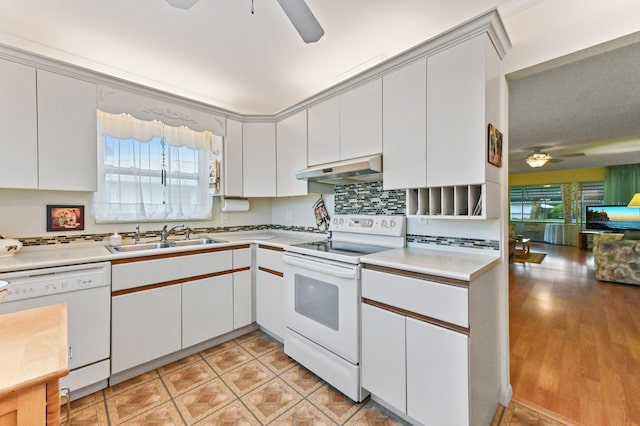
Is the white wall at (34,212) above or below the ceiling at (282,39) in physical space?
below

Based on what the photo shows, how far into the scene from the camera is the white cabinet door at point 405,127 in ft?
5.66

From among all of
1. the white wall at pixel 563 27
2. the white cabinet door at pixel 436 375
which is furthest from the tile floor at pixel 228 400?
the white wall at pixel 563 27

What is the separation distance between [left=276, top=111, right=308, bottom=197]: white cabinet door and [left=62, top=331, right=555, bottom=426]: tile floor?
1520 millimetres

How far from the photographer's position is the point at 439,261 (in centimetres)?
154

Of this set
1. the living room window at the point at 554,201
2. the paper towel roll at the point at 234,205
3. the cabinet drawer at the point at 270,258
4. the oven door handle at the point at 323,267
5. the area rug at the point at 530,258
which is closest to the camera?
the oven door handle at the point at 323,267

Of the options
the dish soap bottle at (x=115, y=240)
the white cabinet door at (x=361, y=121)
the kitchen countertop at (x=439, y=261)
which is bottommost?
the kitchen countertop at (x=439, y=261)

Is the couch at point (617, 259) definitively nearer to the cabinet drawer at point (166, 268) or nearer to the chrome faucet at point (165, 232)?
the cabinet drawer at point (166, 268)

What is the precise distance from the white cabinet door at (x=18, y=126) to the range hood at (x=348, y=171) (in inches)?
72.7

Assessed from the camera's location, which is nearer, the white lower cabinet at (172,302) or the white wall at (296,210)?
the white lower cabinet at (172,302)

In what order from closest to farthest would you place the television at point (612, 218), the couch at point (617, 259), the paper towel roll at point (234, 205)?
the paper towel roll at point (234, 205) → the couch at point (617, 259) → the television at point (612, 218)

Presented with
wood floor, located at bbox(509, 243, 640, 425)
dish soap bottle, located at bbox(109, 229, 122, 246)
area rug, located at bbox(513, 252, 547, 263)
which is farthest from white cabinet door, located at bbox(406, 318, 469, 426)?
area rug, located at bbox(513, 252, 547, 263)

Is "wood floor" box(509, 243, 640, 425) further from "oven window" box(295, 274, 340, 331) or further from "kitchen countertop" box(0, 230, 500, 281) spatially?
"oven window" box(295, 274, 340, 331)

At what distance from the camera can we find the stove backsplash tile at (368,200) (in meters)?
2.22

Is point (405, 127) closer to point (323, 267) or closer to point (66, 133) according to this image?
point (323, 267)
